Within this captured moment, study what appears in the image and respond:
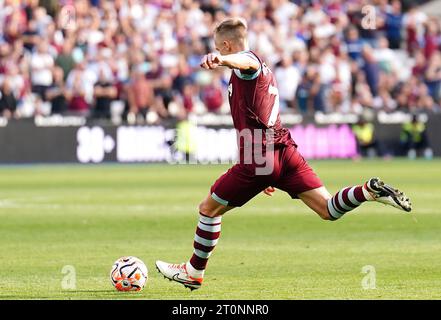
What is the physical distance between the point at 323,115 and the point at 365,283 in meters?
19.6

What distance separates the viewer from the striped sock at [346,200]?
977 centimetres

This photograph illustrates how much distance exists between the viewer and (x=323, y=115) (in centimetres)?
2930

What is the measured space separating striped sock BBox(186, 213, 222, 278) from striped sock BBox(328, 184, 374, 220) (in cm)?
97

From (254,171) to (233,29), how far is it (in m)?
1.19

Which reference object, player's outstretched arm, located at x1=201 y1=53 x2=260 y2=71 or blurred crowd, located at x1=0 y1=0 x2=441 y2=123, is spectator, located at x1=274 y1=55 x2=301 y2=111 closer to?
blurred crowd, located at x1=0 y1=0 x2=441 y2=123

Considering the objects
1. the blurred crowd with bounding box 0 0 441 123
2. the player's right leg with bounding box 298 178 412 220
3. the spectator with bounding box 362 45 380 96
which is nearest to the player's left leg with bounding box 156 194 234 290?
the player's right leg with bounding box 298 178 412 220

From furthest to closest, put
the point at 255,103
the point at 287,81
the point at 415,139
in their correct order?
the point at 415,139, the point at 287,81, the point at 255,103

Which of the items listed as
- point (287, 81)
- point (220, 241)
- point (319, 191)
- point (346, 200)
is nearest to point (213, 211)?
point (319, 191)

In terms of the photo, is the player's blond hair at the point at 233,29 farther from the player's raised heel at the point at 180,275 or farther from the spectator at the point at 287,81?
the spectator at the point at 287,81

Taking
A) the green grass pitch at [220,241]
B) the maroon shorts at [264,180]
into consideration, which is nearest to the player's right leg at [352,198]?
the maroon shorts at [264,180]

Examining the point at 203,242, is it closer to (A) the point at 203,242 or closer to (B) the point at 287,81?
(A) the point at 203,242

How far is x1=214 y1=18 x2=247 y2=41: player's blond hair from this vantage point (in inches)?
376

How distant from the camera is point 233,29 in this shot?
9578mm
